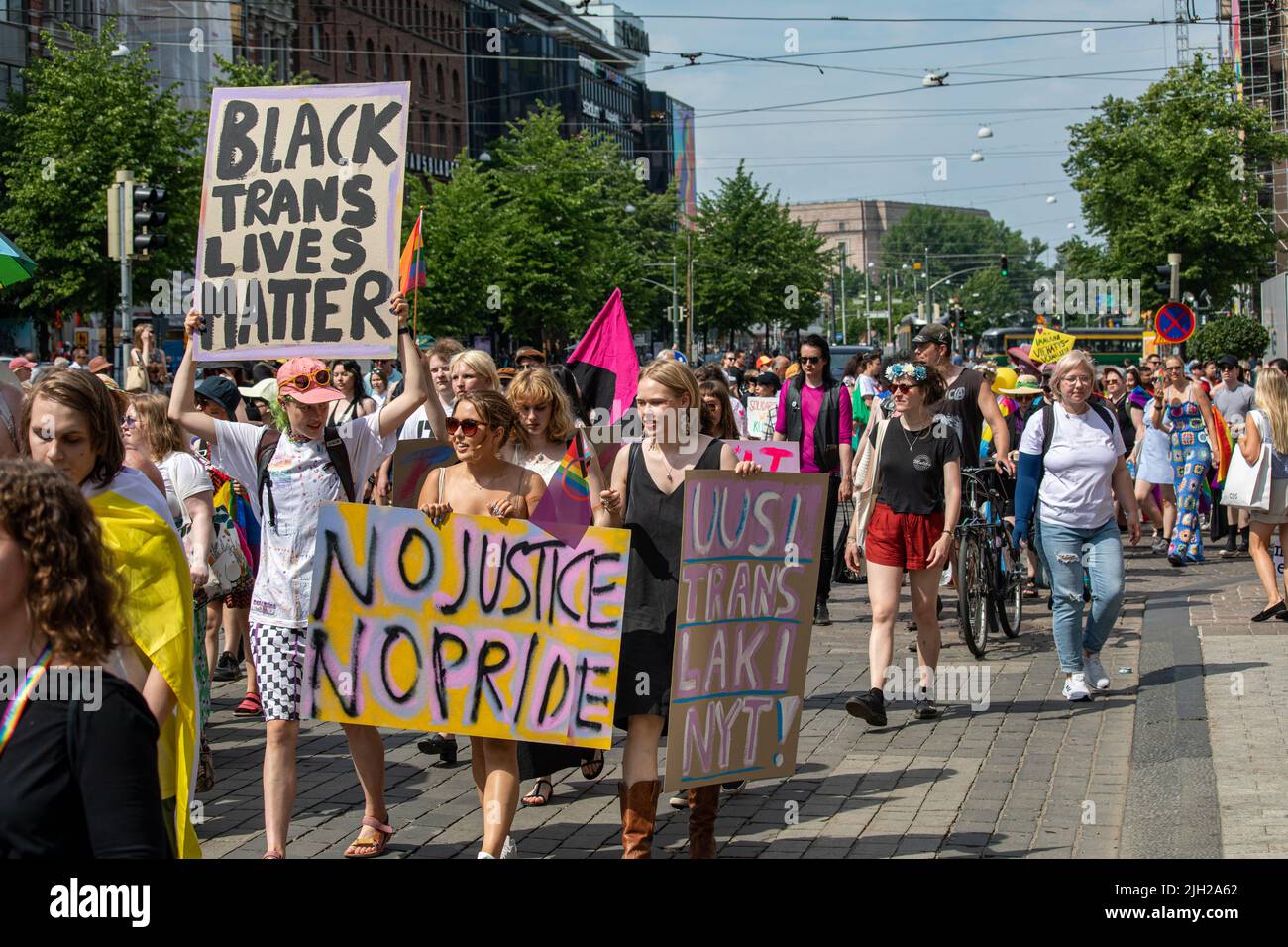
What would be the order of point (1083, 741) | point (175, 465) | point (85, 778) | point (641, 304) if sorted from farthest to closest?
point (641, 304) → point (1083, 741) → point (175, 465) → point (85, 778)

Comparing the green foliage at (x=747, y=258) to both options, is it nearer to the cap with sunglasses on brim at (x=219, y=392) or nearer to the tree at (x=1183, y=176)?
the tree at (x=1183, y=176)

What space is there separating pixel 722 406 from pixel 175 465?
2482mm

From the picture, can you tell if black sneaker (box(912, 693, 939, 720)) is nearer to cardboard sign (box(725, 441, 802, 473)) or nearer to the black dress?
cardboard sign (box(725, 441, 802, 473))

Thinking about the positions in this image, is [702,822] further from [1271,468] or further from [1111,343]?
[1111,343]

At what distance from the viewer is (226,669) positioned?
10.3m

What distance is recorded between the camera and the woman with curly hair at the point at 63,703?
285 centimetres

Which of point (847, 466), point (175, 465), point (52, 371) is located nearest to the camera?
point (52, 371)

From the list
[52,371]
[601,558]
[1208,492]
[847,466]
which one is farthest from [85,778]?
[1208,492]

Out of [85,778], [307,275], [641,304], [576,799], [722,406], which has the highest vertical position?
[641,304]

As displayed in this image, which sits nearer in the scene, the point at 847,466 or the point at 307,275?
the point at 307,275

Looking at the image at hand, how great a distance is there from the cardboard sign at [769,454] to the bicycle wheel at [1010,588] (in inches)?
213

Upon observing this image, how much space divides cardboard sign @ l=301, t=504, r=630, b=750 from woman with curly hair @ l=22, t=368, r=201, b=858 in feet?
3.51

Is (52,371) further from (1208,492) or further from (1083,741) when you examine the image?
(1208,492)

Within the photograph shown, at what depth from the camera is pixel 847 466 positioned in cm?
1213
